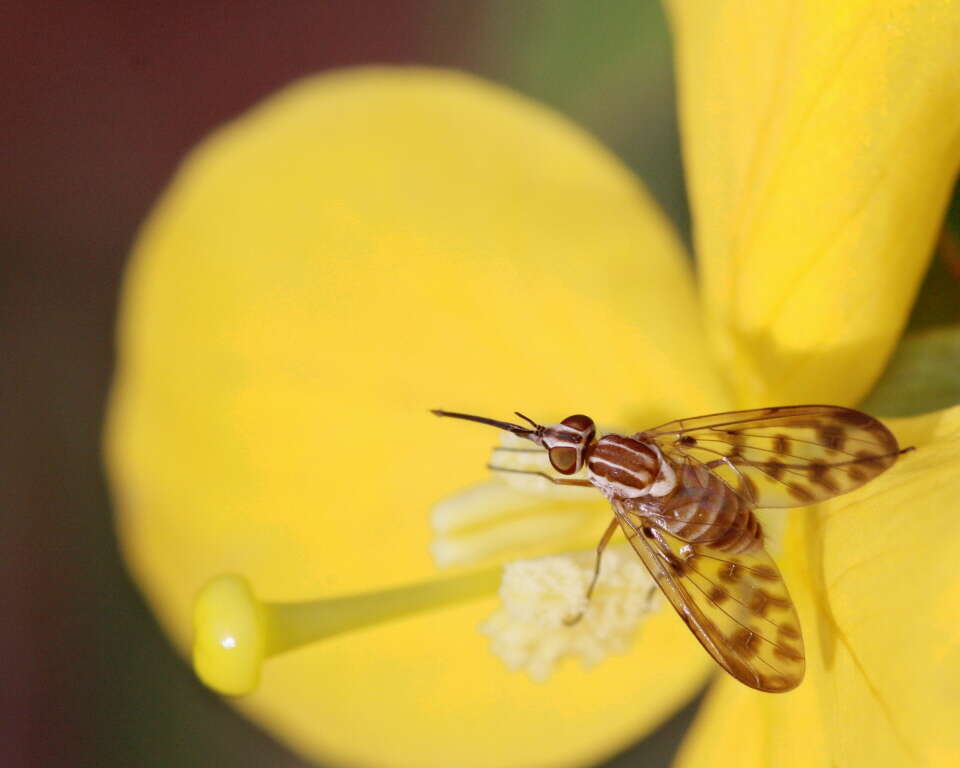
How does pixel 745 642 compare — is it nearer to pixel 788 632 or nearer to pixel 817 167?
pixel 788 632

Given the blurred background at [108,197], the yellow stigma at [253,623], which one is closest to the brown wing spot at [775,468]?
the yellow stigma at [253,623]

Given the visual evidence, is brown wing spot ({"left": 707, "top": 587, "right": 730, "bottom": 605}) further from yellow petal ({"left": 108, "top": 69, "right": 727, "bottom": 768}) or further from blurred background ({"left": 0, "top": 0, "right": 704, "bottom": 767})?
blurred background ({"left": 0, "top": 0, "right": 704, "bottom": 767})

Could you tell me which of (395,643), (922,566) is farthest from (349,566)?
(922,566)

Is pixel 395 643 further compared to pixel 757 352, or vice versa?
pixel 395 643

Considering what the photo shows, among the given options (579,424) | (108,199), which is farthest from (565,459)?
(108,199)

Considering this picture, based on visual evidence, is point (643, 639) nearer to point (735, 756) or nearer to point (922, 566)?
point (735, 756)

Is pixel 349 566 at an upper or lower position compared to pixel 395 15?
lower
